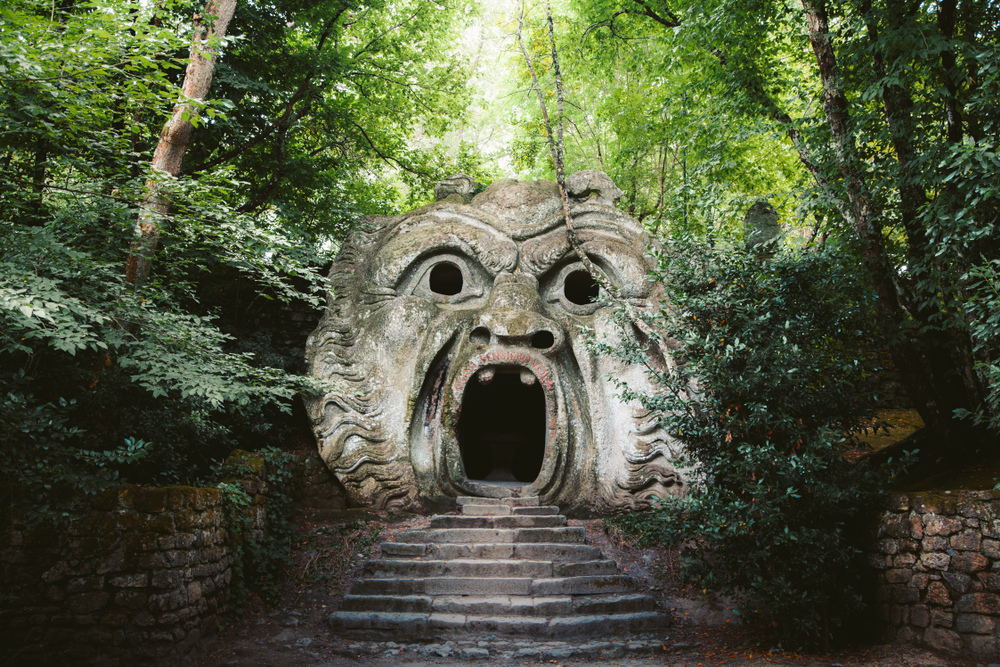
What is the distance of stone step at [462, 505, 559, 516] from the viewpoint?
22.4ft

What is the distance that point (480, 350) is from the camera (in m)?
7.43

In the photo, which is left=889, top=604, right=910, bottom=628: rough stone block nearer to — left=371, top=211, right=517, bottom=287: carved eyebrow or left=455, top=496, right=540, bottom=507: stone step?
left=455, top=496, right=540, bottom=507: stone step

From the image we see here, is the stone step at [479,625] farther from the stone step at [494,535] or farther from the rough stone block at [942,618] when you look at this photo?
the rough stone block at [942,618]

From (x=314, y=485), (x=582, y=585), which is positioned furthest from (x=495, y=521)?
(x=314, y=485)

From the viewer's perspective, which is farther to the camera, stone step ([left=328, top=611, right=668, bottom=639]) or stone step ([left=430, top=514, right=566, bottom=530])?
stone step ([left=430, top=514, right=566, bottom=530])

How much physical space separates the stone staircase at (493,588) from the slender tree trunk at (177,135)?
11.1 feet

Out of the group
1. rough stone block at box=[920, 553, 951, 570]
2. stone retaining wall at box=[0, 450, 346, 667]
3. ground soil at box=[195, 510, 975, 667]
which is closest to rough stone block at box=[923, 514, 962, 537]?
rough stone block at box=[920, 553, 951, 570]

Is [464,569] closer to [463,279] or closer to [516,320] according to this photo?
[516,320]

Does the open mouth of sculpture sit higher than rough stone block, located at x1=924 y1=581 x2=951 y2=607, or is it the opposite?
the open mouth of sculpture

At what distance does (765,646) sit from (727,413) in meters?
1.79

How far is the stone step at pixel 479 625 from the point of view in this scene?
5.18 m

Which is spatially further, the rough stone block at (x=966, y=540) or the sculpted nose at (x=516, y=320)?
the sculpted nose at (x=516, y=320)

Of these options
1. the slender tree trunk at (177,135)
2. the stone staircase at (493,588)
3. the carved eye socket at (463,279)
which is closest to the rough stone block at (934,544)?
the stone staircase at (493,588)

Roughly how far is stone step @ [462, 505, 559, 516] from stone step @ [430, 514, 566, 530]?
0.57 feet
